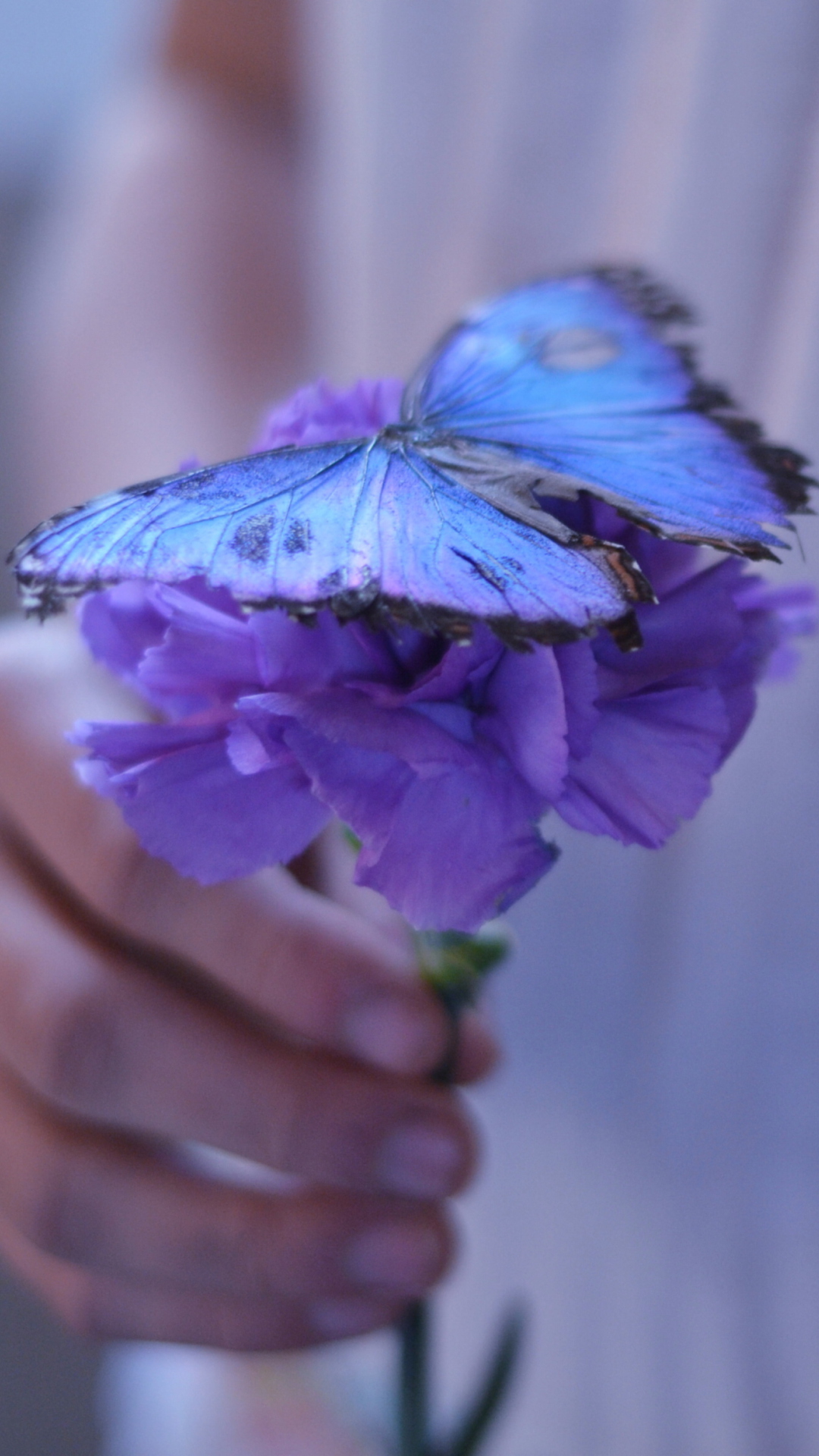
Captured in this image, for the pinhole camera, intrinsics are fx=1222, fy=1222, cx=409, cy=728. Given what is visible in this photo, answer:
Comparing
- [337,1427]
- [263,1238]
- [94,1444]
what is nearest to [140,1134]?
[263,1238]

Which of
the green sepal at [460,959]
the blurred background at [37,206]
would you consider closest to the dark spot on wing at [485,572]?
the green sepal at [460,959]

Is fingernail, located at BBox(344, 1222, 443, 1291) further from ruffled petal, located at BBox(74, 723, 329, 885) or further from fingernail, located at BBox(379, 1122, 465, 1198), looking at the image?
ruffled petal, located at BBox(74, 723, 329, 885)

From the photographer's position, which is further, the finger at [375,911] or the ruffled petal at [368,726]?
the finger at [375,911]

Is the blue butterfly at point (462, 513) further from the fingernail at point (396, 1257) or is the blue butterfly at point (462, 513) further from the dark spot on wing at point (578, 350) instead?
the fingernail at point (396, 1257)

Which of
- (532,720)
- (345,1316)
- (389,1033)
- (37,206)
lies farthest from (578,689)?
(37,206)

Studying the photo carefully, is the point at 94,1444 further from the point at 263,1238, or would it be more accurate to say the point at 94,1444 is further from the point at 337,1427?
the point at 263,1238

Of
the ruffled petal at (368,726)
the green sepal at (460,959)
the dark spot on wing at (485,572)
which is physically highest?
the dark spot on wing at (485,572)

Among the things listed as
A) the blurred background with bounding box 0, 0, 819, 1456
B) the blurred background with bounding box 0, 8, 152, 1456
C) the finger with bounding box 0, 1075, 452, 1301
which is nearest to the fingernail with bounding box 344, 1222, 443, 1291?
the finger with bounding box 0, 1075, 452, 1301

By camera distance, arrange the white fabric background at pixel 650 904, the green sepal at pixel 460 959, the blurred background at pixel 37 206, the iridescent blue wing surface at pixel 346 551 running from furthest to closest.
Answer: the blurred background at pixel 37 206, the white fabric background at pixel 650 904, the green sepal at pixel 460 959, the iridescent blue wing surface at pixel 346 551

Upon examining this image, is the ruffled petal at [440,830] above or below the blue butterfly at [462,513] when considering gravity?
below
